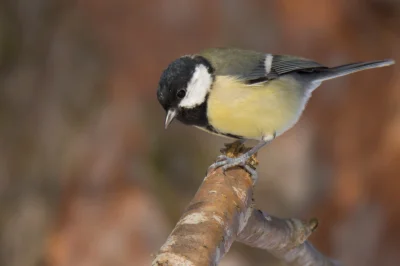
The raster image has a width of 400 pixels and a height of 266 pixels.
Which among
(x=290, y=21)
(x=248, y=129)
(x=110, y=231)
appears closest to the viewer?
(x=248, y=129)

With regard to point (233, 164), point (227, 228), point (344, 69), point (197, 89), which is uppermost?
point (344, 69)

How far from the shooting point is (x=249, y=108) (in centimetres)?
111

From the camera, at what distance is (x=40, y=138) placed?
205 cm

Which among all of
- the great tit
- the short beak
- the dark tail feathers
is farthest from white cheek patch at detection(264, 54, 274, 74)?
the short beak

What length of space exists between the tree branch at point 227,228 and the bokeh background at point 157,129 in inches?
34.2

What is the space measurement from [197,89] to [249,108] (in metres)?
0.12

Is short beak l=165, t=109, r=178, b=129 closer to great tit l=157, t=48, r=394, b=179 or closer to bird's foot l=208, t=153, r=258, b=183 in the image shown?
great tit l=157, t=48, r=394, b=179

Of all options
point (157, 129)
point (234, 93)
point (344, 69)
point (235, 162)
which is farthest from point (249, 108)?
point (157, 129)

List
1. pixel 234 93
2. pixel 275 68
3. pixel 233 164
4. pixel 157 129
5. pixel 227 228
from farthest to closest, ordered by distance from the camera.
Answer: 1. pixel 157 129
2. pixel 275 68
3. pixel 234 93
4. pixel 233 164
5. pixel 227 228

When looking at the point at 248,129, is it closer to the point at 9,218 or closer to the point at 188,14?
the point at 188,14

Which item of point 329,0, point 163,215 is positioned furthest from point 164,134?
point 329,0

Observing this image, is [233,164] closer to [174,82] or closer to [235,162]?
[235,162]

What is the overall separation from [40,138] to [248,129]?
→ 117 cm

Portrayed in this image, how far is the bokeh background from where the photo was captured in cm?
198
